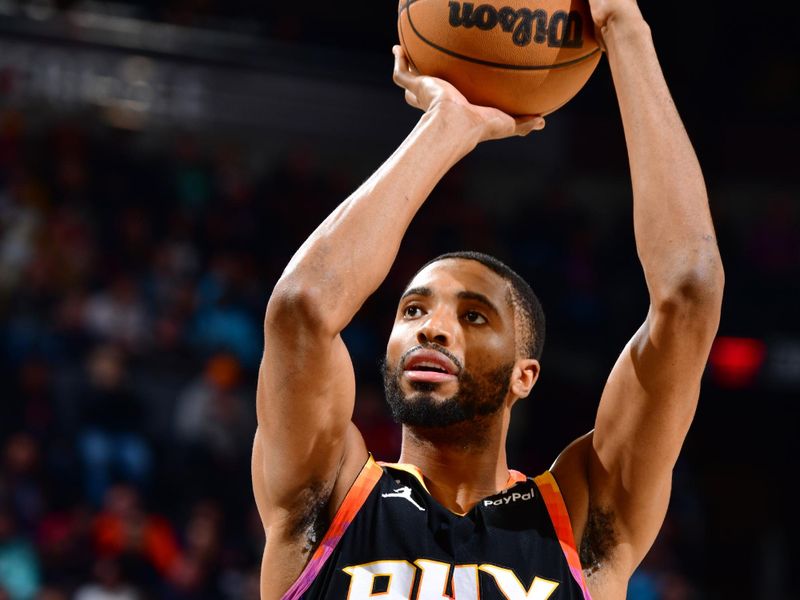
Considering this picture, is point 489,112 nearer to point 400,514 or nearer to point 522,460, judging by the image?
point 400,514

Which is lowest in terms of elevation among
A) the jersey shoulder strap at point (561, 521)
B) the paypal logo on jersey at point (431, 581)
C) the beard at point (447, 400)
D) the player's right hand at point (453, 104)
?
the paypal logo on jersey at point (431, 581)

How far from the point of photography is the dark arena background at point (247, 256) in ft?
26.3

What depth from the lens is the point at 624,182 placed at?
1215cm

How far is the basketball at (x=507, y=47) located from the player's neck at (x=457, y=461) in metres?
0.84

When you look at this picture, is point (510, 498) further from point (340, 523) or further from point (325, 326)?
point (325, 326)

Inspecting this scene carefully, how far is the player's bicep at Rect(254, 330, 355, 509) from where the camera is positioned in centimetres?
255

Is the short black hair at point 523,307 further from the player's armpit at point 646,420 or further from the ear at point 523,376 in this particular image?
the player's armpit at point 646,420

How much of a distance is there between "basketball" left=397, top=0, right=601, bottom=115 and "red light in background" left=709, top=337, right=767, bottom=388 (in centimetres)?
688

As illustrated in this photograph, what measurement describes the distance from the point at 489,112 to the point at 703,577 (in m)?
8.62

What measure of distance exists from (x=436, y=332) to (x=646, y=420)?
21.1 inches

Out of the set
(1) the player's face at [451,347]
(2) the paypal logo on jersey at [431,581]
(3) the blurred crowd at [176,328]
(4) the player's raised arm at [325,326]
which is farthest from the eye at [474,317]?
(3) the blurred crowd at [176,328]

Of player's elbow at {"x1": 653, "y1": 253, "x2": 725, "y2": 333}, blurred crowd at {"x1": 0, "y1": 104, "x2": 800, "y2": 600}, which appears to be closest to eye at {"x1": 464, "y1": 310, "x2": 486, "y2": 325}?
player's elbow at {"x1": 653, "y1": 253, "x2": 725, "y2": 333}

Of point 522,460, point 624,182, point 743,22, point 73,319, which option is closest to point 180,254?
Answer: point 73,319

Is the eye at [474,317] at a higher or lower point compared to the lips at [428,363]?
higher
